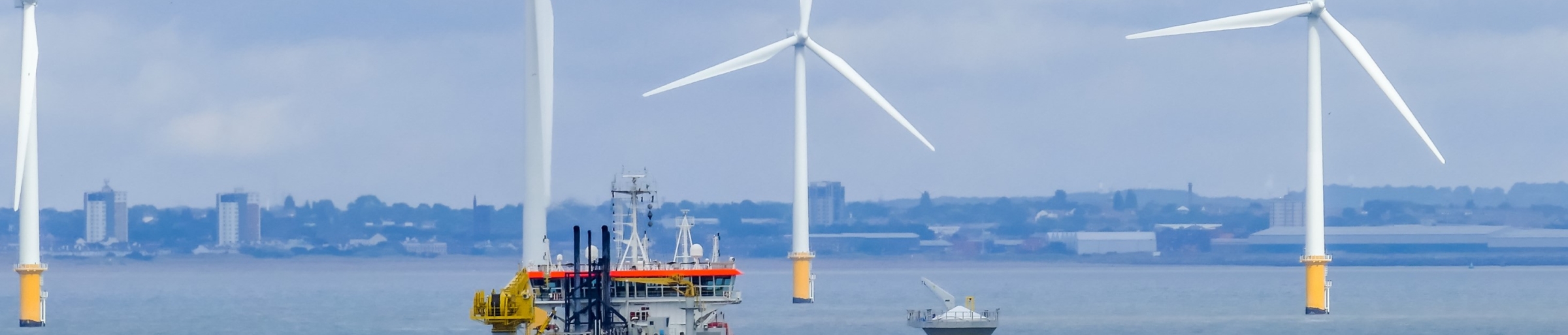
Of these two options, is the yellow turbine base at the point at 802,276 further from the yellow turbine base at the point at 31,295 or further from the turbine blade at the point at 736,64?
the yellow turbine base at the point at 31,295

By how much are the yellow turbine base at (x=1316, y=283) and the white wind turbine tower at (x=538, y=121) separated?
230 feet

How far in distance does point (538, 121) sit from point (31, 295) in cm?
6946

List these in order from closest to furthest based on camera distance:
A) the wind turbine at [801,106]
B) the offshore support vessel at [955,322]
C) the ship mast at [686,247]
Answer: the ship mast at [686,247]
the offshore support vessel at [955,322]
the wind turbine at [801,106]

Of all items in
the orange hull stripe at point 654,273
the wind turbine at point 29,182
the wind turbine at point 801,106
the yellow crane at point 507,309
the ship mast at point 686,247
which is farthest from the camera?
the wind turbine at point 801,106

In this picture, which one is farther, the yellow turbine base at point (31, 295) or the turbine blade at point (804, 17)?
the turbine blade at point (804, 17)

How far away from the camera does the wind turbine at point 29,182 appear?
407 ft

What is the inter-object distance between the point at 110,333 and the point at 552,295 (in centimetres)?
9299

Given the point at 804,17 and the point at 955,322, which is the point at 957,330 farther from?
the point at 804,17

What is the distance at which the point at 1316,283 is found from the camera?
140 metres

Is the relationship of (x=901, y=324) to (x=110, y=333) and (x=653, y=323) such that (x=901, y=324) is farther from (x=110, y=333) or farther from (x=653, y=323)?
(x=653, y=323)

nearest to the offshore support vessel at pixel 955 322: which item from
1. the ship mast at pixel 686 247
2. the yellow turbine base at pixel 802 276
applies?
the ship mast at pixel 686 247

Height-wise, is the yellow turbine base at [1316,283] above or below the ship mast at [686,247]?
below

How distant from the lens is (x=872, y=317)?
172 m

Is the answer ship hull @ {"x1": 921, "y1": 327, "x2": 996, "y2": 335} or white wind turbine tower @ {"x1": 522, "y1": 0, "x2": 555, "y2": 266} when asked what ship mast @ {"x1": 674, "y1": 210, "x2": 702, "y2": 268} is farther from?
ship hull @ {"x1": 921, "y1": 327, "x2": 996, "y2": 335}
